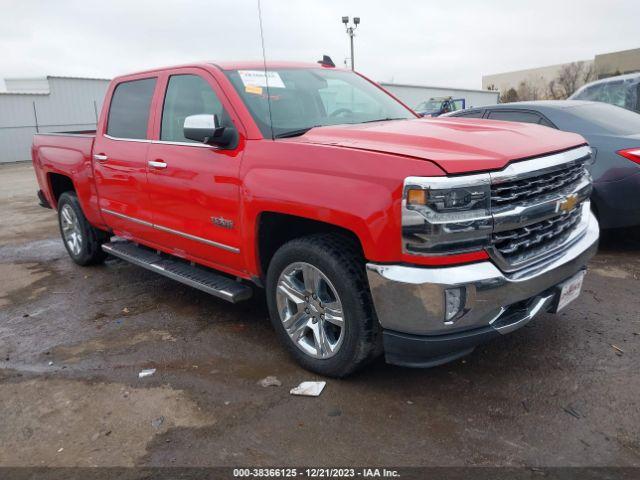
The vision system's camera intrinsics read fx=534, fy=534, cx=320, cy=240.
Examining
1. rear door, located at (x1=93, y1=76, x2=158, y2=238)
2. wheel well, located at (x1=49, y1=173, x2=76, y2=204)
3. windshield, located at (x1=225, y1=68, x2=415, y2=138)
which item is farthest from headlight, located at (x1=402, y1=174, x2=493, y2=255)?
wheel well, located at (x1=49, y1=173, x2=76, y2=204)

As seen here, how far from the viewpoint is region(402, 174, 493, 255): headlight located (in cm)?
254

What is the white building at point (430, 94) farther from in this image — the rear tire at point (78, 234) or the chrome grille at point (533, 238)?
the chrome grille at point (533, 238)

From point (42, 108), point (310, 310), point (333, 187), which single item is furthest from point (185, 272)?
point (42, 108)

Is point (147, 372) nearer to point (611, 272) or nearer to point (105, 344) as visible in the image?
point (105, 344)

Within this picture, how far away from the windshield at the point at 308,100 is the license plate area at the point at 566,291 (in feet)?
5.79

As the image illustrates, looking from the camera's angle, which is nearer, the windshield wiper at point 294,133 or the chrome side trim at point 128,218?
the windshield wiper at point 294,133

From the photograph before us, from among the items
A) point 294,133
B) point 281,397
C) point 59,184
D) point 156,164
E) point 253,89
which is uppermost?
point 253,89

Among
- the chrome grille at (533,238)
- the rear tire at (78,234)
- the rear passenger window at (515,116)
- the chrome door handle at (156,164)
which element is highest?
the rear passenger window at (515,116)

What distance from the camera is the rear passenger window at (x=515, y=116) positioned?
19.2 feet

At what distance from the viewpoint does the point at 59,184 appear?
6297 millimetres

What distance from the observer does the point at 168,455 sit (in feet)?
8.67

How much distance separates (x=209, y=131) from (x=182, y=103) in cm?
94

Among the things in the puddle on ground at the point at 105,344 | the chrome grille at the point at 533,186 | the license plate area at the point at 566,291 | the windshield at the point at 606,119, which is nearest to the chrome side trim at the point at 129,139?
the puddle on ground at the point at 105,344

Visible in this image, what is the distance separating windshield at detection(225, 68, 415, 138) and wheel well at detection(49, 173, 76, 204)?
338 centimetres
